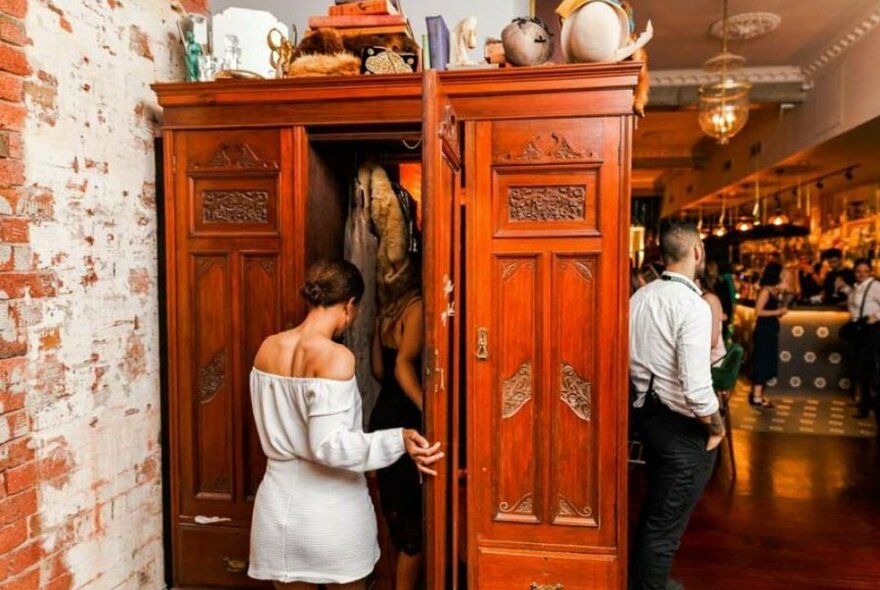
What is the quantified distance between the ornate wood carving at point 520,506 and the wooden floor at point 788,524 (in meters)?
1.12

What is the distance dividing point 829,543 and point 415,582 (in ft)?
8.12

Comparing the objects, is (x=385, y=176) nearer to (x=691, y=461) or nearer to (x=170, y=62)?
(x=170, y=62)

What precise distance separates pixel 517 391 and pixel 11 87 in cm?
209

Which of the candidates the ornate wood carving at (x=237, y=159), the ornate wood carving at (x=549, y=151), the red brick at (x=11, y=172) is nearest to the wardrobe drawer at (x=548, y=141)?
the ornate wood carving at (x=549, y=151)

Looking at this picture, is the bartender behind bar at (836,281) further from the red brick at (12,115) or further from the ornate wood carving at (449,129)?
the red brick at (12,115)

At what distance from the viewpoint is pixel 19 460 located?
6.53ft

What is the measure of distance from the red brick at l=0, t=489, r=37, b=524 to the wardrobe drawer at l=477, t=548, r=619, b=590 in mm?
1667

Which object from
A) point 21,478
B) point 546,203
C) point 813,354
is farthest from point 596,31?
point 813,354

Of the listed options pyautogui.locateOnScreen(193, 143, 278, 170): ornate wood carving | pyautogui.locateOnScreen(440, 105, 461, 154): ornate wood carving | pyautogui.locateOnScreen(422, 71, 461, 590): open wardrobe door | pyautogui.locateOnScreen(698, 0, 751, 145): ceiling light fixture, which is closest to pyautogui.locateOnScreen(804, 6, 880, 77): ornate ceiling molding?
pyautogui.locateOnScreen(698, 0, 751, 145): ceiling light fixture

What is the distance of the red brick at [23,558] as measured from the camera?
1.96 metres

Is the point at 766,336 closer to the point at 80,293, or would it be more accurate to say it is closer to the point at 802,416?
the point at 802,416

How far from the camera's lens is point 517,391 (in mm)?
2453

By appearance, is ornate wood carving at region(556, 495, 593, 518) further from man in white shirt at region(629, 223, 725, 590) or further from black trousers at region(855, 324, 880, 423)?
black trousers at region(855, 324, 880, 423)

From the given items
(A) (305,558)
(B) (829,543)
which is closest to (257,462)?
(A) (305,558)
